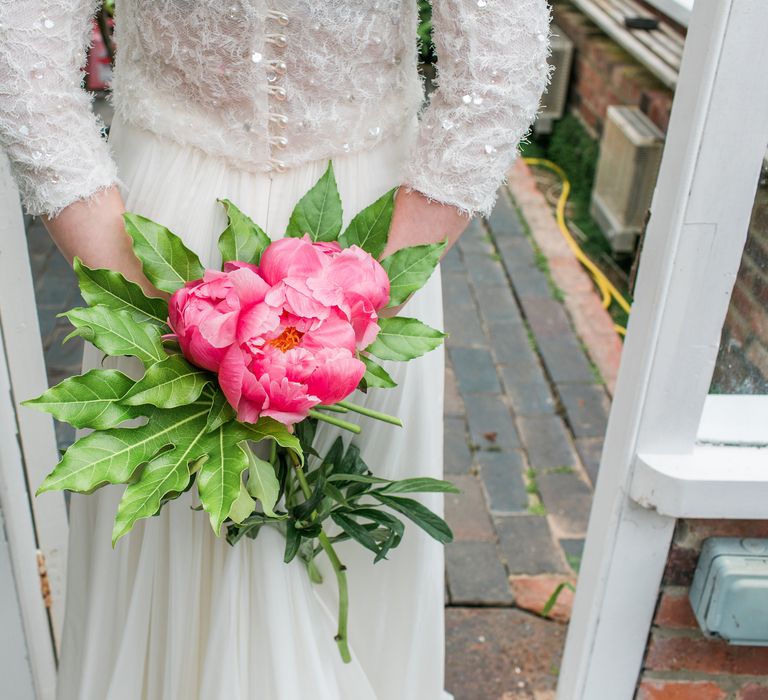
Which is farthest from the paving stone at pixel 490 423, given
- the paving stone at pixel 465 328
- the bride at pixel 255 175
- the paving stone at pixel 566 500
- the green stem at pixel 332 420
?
the green stem at pixel 332 420

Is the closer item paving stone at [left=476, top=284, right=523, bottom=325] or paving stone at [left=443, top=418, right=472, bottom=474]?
paving stone at [left=443, top=418, right=472, bottom=474]

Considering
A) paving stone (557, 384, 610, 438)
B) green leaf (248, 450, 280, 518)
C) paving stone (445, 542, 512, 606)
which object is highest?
green leaf (248, 450, 280, 518)

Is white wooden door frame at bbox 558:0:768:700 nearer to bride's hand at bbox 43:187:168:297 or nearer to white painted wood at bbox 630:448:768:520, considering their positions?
white painted wood at bbox 630:448:768:520

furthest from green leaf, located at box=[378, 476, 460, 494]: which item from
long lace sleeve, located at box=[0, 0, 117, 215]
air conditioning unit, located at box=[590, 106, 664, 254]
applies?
air conditioning unit, located at box=[590, 106, 664, 254]

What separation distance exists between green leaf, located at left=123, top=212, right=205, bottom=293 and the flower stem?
11.0 inches

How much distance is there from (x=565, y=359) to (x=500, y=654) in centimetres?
124

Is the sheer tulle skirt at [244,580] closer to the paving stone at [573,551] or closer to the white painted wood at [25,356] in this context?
the white painted wood at [25,356]

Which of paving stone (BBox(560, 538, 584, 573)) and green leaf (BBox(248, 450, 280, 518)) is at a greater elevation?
green leaf (BBox(248, 450, 280, 518))

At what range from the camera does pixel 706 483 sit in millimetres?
1272

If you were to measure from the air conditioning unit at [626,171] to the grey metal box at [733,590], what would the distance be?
232cm

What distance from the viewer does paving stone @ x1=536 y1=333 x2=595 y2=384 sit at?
2.96 m

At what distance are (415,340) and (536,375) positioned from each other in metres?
1.98

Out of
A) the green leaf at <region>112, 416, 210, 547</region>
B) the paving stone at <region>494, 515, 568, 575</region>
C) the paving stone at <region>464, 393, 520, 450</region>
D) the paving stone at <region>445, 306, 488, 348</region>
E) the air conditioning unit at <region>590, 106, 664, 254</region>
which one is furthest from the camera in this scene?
the air conditioning unit at <region>590, 106, 664, 254</region>

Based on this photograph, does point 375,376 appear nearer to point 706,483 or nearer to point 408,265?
point 408,265
